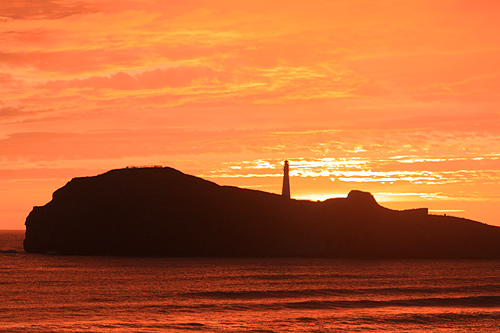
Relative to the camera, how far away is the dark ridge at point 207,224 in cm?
16375

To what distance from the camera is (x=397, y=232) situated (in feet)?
586

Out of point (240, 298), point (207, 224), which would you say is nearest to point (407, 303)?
point (240, 298)

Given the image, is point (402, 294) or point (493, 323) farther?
point (402, 294)

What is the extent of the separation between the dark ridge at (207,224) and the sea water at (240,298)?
30786 millimetres

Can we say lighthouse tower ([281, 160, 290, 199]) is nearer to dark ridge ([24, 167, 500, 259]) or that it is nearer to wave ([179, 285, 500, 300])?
dark ridge ([24, 167, 500, 259])

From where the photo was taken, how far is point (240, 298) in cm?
8169

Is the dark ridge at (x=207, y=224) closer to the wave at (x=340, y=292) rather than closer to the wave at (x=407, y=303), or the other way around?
the wave at (x=340, y=292)

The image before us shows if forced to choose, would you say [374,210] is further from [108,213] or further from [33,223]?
[33,223]

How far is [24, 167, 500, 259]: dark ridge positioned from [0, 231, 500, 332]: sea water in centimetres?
3079

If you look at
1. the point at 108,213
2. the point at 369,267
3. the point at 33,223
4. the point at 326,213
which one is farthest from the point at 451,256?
the point at 33,223

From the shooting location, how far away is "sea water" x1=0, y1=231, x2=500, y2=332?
61344mm

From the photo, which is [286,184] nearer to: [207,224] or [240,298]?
[207,224]

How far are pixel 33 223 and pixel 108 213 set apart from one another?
835 inches

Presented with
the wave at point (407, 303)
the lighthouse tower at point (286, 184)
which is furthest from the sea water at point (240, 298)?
the lighthouse tower at point (286, 184)
